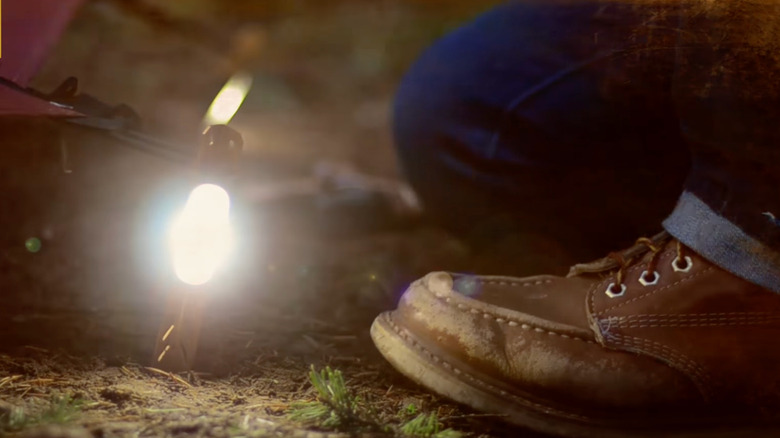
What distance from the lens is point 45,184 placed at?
2148mm

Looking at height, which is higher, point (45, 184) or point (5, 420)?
point (45, 184)

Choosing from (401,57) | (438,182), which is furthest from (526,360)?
(401,57)

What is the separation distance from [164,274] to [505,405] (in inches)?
43.5

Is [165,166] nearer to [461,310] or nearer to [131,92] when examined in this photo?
[131,92]

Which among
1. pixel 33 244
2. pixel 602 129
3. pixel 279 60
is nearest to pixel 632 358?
pixel 602 129

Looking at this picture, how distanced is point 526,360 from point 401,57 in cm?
389

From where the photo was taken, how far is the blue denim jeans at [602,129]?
122cm

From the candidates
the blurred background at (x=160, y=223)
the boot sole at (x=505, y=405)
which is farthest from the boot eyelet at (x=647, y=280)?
the blurred background at (x=160, y=223)

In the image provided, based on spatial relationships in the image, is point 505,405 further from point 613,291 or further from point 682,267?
point 682,267

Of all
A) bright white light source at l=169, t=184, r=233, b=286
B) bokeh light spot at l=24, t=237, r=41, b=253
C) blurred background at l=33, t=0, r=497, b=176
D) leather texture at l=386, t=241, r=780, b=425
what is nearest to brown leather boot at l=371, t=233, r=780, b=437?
leather texture at l=386, t=241, r=780, b=425

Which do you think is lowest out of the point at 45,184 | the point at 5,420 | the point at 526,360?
the point at 5,420

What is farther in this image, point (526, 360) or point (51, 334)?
point (51, 334)

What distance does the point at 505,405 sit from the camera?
1265 mm

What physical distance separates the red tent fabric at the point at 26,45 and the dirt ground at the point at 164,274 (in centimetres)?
7
